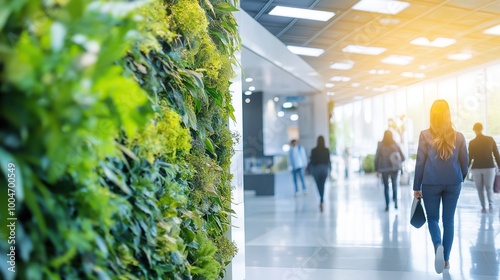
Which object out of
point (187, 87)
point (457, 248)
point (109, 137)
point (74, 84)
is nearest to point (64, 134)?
point (74, 84)

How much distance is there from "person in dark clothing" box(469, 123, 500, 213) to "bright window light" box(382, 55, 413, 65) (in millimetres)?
6086

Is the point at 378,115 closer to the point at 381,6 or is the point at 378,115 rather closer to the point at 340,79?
the point at 340,79

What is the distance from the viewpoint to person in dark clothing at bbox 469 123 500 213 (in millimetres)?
8047

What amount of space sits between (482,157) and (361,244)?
3.04 meters

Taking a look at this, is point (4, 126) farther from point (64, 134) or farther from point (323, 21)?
point (323, 21)

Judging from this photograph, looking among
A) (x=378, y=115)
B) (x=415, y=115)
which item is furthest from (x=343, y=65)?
(x=378, y=115)

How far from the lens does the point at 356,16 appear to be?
9484 mm

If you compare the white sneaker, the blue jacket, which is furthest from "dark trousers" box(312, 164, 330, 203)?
the white sneaker

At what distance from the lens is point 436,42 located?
11891 millimetres

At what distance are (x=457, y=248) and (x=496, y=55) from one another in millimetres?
5898

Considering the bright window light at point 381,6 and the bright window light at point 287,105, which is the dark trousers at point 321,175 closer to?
the bright window light at point 381,6

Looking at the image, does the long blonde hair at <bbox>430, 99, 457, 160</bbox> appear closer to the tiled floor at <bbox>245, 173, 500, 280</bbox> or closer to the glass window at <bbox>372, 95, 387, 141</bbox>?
the tiled floor at <bbox>245, 173, 500, 280</bbox>

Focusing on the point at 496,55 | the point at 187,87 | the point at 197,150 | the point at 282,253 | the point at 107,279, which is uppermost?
the point at 496,55

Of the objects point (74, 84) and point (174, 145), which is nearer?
point (74, 84)
